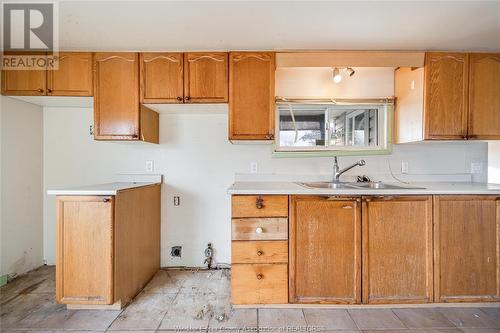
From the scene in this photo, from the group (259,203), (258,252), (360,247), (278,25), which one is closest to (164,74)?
(278,25)

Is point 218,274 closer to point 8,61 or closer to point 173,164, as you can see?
point 173,164

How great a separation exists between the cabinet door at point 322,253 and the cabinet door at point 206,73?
1137 mm

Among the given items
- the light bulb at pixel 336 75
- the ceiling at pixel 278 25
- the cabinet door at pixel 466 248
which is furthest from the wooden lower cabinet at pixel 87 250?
the cabinet door at pixel 466 248

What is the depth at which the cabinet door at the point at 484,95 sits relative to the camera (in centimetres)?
207

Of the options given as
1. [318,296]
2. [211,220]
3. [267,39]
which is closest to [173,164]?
[211,220]

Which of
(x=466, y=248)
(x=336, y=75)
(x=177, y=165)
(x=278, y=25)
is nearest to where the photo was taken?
(x=278, y=25)

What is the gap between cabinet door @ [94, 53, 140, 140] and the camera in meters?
2.10

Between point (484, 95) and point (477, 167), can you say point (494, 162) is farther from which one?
point (484, 95)

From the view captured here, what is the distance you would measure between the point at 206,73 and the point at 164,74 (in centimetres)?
36

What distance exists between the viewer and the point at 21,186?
7.72ft

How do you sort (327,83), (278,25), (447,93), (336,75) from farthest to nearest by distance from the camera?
(327,83) < (336,75) < (447,93) < (278,25)

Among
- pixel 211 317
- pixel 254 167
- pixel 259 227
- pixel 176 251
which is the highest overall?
pixel 254 167

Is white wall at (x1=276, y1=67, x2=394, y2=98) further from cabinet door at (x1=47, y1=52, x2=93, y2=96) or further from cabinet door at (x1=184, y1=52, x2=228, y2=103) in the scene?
cabinet door at (x1=47, y1=52, x2=93, y2=96)

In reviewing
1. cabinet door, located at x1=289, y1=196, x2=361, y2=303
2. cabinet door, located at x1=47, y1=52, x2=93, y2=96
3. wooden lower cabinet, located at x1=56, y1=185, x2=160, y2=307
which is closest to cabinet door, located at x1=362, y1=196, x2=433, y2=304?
cabinet door, located at x1=289, y1=196, x2=361, y2=303
